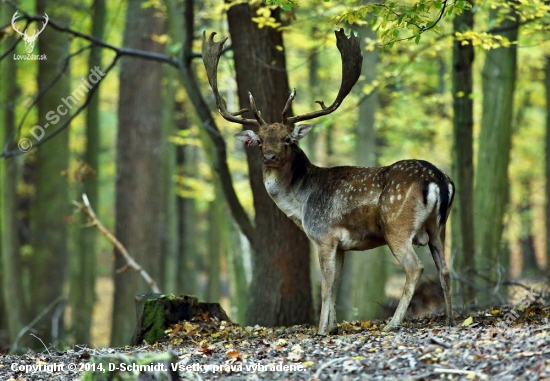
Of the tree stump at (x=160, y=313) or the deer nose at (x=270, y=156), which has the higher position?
the deer nose at (x=270, y=156)

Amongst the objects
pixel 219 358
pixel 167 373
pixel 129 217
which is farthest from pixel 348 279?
pixel 167 373

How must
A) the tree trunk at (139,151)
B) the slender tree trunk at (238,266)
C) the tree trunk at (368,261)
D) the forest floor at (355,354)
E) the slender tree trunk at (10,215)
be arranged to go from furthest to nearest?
the tree trunk at (139,151) < the slender tree trunk at (10,215) < the tree trunk at (368,261) < the slender tree trunk at (238,266) < the forest floor at (355,354)

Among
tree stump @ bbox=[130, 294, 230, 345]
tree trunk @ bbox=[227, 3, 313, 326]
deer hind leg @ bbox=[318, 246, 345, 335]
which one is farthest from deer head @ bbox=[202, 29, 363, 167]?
tree stump @ bbox=[130, 294, 230, 345]

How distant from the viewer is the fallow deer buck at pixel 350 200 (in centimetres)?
855

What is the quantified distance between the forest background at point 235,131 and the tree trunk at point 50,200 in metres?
0.04

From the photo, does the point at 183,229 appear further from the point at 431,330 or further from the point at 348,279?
the point at 431,330

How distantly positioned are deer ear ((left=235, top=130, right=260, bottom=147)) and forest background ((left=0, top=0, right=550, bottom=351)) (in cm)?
158

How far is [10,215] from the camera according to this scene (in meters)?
17.5

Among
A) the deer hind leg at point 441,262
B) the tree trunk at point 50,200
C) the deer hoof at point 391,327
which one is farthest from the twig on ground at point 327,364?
the tree trunk at point 50,200

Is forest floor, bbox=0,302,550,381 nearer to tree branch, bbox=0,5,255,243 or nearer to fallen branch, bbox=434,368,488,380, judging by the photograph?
fallen branch, bbox=434,368,488,380

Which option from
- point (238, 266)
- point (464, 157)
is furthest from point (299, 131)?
point (238, 266)

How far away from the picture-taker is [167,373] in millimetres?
6094

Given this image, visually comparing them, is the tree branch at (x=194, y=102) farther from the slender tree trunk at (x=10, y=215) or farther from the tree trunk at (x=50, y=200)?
the tree trunk at (x=50, y=200)

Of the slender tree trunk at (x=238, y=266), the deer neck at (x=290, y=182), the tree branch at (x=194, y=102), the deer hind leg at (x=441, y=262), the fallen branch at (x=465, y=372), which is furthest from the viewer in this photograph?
the slender tree trunk at (x=238, y=266)
